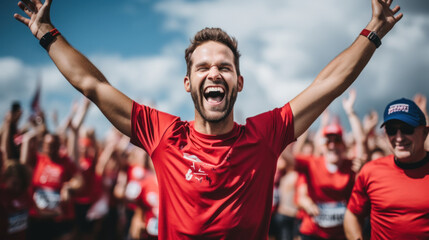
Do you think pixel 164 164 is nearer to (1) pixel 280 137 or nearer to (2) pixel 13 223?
(1) pixel 280 137

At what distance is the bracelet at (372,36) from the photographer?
2.13 meters

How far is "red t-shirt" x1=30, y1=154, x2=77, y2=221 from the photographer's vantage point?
6.32 meters

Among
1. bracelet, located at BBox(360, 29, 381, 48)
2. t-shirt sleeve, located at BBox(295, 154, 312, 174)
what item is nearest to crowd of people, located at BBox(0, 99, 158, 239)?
t-shirt sleeve, located at BBox(295, 154, 312, 174)

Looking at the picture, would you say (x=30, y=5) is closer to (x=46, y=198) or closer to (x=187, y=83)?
(x=187, y=83)

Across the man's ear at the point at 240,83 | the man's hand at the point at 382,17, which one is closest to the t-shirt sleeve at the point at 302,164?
the man's ear at the point at 240,83

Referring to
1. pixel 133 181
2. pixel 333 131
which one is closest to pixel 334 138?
pixel 333 131

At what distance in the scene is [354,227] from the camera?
10.4 ft

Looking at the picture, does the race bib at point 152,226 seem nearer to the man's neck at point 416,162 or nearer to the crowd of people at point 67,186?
the crowd of people at point 67,186

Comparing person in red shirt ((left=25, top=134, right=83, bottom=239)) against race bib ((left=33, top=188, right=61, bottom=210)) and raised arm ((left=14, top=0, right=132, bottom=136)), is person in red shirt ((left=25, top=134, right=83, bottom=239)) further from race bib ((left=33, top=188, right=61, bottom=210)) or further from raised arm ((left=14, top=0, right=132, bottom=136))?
raised arm ((left=14, top=0, right=132, bottom=136))

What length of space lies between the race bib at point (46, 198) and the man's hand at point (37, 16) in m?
5.25

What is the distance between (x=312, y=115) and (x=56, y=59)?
5.82ft

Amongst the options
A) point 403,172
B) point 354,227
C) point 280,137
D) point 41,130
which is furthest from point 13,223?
point 403,172

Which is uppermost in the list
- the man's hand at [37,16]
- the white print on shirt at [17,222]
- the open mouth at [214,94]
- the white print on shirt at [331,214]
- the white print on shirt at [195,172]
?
the man's hand at [37,16]

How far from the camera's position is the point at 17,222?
169 inches
